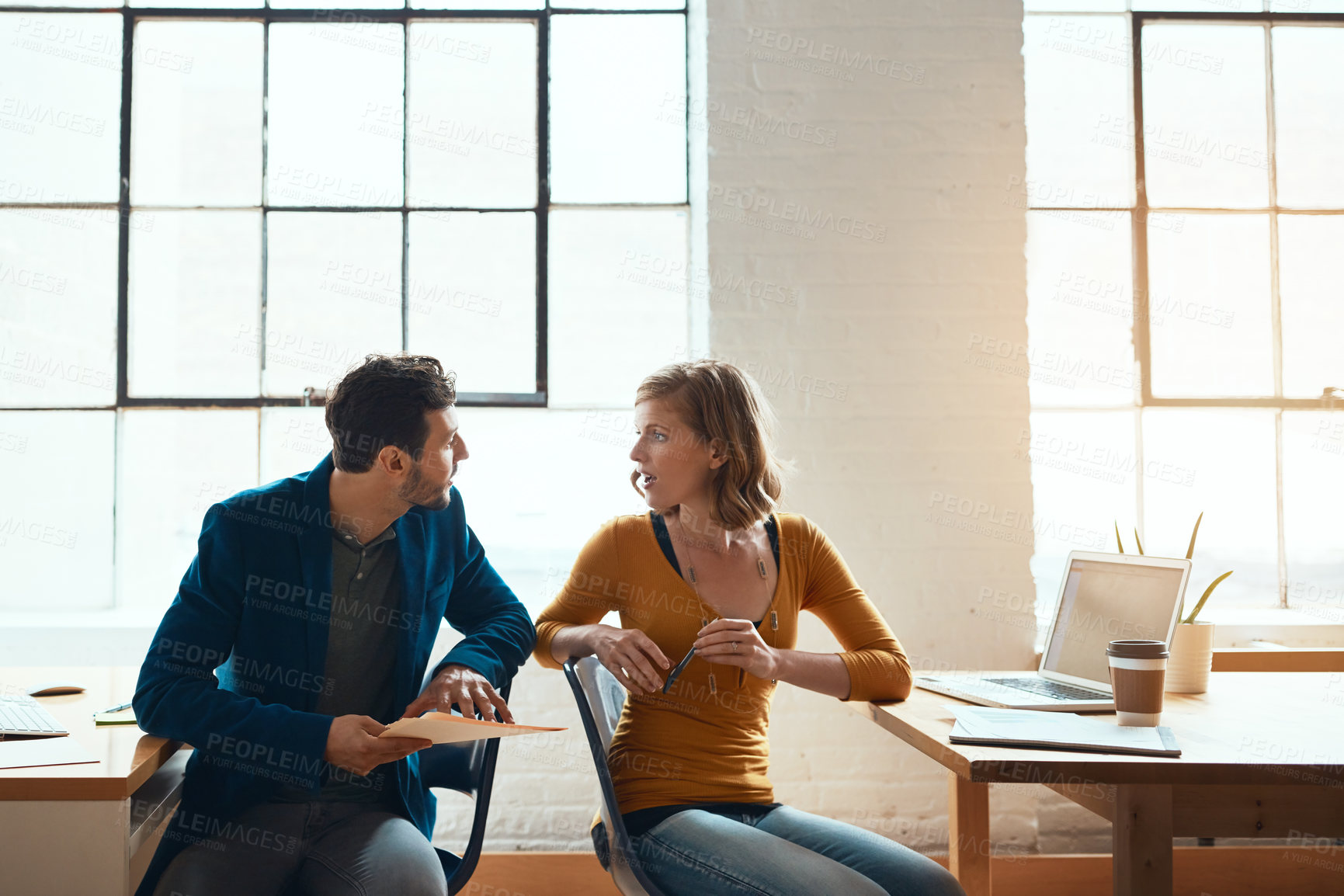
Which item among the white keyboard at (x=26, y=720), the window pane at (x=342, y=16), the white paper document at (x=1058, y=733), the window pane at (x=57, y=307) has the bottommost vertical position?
the white keyboard at (x=26, y=720)

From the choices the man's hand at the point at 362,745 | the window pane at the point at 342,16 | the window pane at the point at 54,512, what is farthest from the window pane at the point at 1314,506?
the window pane at the point at 54,512

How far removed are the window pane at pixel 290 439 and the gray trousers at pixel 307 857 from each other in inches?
56.6

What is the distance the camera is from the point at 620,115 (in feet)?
9.57

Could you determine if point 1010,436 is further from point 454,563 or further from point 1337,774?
point 454,563

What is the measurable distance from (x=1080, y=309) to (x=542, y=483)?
179cm

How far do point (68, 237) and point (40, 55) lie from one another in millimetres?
586

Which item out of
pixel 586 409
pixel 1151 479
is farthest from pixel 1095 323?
pixel 586 409

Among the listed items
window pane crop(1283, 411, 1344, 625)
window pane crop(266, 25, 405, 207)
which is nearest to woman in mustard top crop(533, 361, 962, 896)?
window pane crop(266, 25, 405, 207)

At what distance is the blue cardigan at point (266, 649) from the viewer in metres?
1.48

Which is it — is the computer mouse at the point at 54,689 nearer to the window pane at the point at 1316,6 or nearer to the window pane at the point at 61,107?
the window pane at the point at 61,107

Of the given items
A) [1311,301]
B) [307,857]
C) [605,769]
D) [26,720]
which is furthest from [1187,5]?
[26,720]

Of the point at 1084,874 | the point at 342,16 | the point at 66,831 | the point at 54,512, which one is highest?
the point at 342,16

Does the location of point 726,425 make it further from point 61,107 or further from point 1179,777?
point 61,107

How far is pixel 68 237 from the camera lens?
286cm
